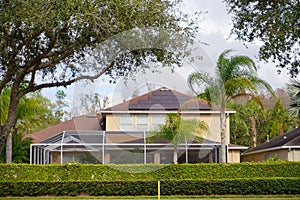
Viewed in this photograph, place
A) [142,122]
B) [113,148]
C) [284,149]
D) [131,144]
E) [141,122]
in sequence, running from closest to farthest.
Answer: [131,144]
[113,148]
[142,122]
[141,122]
[284,149]

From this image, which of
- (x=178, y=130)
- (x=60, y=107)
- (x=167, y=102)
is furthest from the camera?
(x=60, y=107)

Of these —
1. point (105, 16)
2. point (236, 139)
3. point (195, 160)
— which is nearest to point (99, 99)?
point (105, 16)

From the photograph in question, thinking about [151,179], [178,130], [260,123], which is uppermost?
[260,123]

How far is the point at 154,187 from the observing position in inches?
1073

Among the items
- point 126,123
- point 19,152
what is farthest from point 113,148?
point 19,152

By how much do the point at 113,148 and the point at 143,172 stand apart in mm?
7203

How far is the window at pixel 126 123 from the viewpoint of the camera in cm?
3700

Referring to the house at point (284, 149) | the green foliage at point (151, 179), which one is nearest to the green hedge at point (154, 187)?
the green foliage at point (151, 179)

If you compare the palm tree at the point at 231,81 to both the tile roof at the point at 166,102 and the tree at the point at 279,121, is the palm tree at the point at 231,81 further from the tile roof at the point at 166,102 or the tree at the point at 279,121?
the tree at the point at 279,121

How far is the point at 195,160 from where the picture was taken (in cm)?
3838

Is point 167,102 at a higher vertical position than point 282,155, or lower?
higher

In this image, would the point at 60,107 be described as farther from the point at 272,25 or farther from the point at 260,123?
the point at 272,25

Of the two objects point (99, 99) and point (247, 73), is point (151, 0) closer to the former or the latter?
point (99, 99)

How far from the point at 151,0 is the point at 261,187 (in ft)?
45.3
